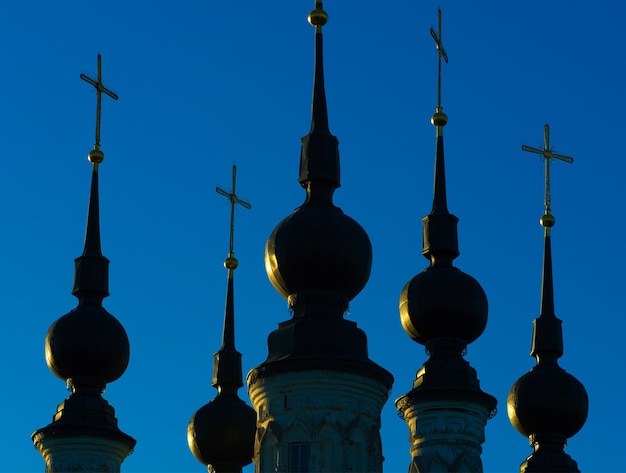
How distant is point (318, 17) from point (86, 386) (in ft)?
36.4

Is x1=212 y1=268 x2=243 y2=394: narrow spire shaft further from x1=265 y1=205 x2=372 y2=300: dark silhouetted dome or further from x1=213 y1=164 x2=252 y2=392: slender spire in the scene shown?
x1=265 y1=205 x2=372 y2=300: dark silhouetted dome

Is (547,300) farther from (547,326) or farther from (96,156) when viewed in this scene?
(96,156)

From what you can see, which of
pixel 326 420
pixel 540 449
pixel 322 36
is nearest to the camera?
pixel 326 420

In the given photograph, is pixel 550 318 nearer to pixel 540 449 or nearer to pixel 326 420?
pixel 540 449

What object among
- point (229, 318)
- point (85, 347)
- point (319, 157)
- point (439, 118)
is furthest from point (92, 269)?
point (439, 118)

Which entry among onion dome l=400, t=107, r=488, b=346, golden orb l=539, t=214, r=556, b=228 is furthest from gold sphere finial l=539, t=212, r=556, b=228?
onion dome l=400, t=107, r=488, b=346

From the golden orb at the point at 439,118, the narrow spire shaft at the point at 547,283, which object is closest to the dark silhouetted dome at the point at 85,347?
the golden orb at the point at 439,118

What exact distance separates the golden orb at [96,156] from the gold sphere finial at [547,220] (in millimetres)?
13001

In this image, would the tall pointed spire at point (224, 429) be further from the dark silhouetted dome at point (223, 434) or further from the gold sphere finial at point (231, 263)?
the gold sphere finial at point (231, 263)

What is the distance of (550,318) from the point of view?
65.5 metres

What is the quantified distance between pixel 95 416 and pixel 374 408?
865cm

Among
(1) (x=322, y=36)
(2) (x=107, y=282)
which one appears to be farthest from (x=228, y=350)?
(1) (x=322, y=36)

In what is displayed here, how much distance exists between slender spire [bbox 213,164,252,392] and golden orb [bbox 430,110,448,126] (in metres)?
7.65

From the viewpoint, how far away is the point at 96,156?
64250 mm
